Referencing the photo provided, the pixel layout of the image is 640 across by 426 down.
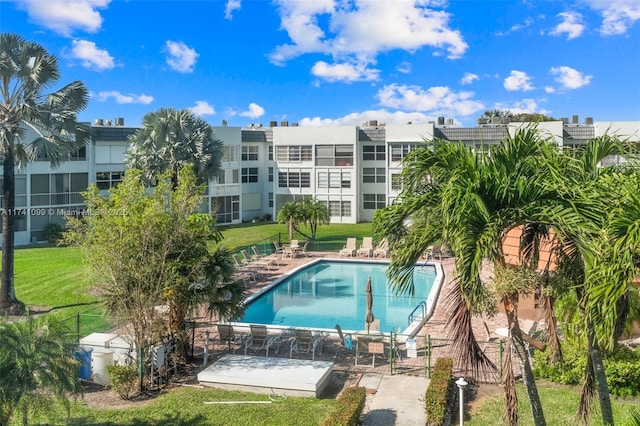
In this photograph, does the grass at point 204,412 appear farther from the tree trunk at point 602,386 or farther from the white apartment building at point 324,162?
the white apartment building at point 324,162

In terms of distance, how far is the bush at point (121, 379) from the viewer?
40.6 feet

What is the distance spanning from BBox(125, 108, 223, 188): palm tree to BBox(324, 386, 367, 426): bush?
20.6 meters

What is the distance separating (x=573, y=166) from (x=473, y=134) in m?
37.7

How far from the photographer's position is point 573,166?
23.4 ft

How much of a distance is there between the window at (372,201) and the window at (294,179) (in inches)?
194

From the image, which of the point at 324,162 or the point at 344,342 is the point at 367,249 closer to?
the point at 344,342

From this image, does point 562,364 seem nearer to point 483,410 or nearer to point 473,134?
point 483,410

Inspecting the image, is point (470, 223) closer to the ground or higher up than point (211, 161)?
closer to the ground

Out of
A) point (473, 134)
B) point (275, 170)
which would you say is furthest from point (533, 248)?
point (275, 170)

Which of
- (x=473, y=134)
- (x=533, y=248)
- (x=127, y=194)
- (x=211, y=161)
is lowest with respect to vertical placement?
(x=533, y=248)

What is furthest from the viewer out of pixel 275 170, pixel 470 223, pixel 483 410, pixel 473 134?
pixel 275 170

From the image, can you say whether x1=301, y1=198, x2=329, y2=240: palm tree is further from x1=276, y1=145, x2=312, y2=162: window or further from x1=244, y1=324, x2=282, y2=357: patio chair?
x1=244, y1=324, x2=282, y2=357: patio chair

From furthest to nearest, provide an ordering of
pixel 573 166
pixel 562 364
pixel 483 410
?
pixel 562 364 < pixel 483 410 < pixel 573 166

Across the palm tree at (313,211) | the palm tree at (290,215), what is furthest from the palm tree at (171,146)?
the palm tree at (313,211)
